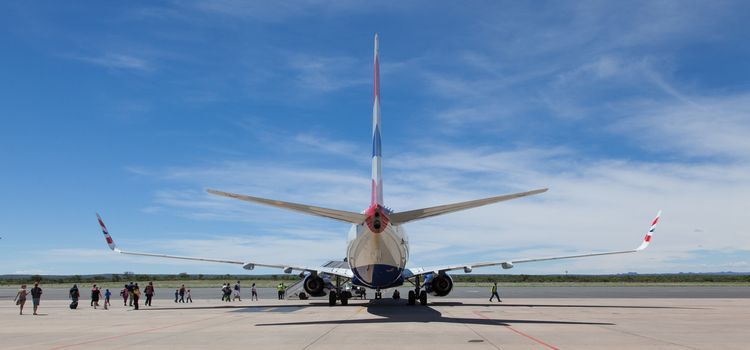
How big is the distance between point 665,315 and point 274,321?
1659cm

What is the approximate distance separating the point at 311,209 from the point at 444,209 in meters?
4.40

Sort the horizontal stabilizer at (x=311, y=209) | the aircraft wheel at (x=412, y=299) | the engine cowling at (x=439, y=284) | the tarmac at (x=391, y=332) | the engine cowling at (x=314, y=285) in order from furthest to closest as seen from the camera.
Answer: the aircraft wheel at (x=412, y=299), the engine cowling at (x=439, y=284), the engine cowling at (x=314, y=285), the horizontal stabilizer at (x=311, y=209), the tarmac at (x=391, y=332)

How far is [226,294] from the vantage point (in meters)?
44.9

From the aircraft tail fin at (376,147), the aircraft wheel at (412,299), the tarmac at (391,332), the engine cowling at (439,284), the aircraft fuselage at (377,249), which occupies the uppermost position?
the aircraft tail fin at (376,147)

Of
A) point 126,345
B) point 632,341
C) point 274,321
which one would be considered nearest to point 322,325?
point 274,321

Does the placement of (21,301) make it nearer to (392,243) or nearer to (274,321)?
(274,321)

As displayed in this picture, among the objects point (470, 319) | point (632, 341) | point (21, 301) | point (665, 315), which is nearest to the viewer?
point (632, 341)

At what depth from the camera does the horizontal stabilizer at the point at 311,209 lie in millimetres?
17659

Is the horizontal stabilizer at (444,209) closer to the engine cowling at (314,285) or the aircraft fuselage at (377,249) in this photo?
the aircraft fuselage at (377,249)

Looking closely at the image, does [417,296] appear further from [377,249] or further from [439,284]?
[377,249]

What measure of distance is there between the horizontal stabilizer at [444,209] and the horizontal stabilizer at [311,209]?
4.93 ft

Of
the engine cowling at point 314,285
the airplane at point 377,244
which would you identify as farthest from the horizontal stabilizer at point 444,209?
the engine cowling at point 314,285

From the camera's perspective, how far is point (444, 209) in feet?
65.5

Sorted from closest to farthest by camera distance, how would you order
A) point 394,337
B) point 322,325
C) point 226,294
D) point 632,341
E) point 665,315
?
point 632,341 < point 394,337 < point 322,325 < point 665,315 < point 226,294
